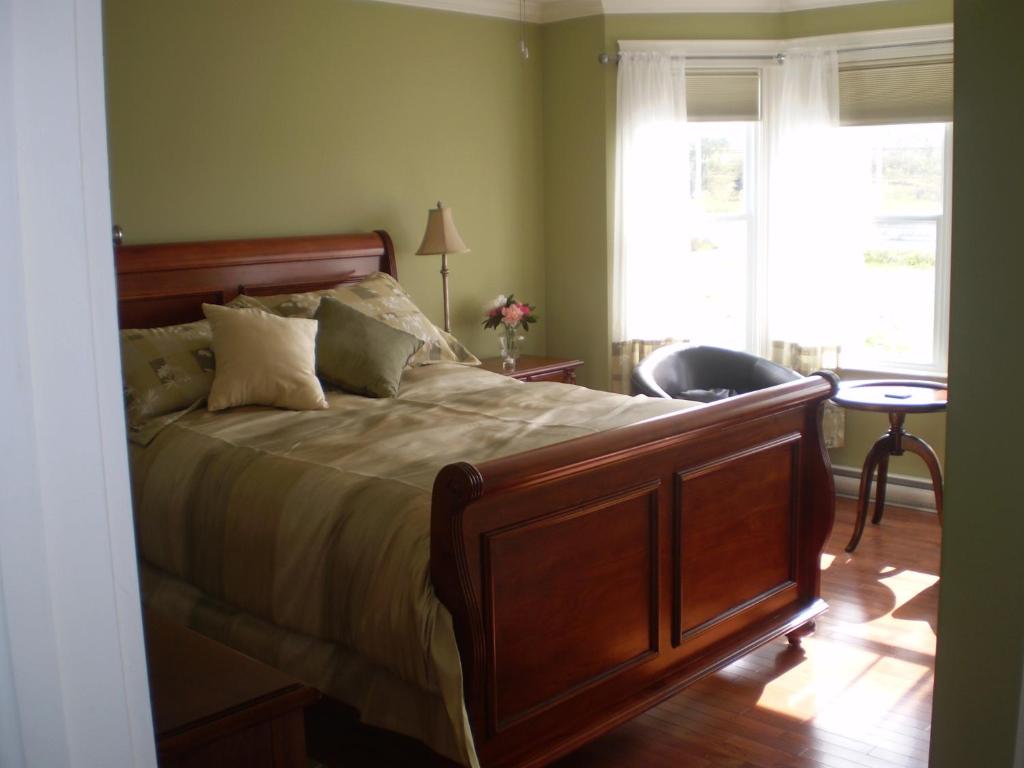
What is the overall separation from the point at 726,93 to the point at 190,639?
456 centimetres

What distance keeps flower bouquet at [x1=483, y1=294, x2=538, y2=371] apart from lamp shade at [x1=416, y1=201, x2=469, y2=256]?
392mm

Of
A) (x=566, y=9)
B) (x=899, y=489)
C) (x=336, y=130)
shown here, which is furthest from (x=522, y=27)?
(x=899, y=489)

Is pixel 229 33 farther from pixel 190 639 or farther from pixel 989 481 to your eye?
pixel 989 481

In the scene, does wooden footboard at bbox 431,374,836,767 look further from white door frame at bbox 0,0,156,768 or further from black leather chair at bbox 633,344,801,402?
white door frame at bbox 0,0,156,768

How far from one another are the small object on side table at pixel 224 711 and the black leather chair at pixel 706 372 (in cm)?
337

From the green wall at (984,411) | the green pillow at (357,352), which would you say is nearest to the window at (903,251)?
the green pillow at (357,352)

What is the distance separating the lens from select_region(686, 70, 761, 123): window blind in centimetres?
550

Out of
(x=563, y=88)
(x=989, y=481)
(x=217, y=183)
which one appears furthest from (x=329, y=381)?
(x=989, y=481)

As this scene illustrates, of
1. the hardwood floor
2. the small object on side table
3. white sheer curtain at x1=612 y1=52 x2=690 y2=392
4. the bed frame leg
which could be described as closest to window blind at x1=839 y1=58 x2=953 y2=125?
white sheer curtain at x1=612 y1=52 x2=690 y2=392

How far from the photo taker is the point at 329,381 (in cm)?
405

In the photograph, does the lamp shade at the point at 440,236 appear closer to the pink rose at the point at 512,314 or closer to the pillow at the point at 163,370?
the pink rose at the point at 512,314

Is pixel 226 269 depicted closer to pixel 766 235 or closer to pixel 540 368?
pixel 540 368

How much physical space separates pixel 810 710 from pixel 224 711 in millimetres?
2290

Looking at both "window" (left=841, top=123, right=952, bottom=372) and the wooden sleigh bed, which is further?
"window" (left=841, top=123, right=952, bottom=372)
